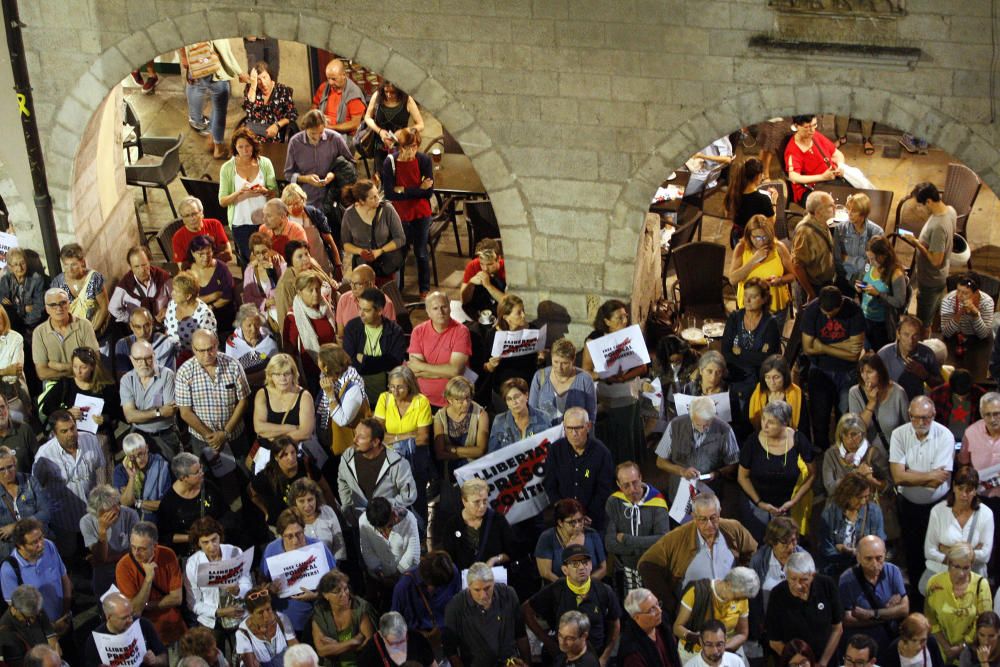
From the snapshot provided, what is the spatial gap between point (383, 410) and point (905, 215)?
19.0ft

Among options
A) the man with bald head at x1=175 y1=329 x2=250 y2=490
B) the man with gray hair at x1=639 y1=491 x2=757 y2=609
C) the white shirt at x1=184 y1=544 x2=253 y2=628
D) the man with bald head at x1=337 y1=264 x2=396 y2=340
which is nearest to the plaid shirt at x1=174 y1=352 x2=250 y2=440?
the man with bald head at x1=175 y1=329 x2=250 y2=490

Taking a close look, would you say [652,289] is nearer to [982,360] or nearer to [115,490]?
[982,360]

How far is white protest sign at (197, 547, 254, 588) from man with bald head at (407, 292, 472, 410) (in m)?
2.25

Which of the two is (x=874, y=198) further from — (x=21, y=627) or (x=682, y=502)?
(x=21, y=627)

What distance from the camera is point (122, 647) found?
30.2 feet

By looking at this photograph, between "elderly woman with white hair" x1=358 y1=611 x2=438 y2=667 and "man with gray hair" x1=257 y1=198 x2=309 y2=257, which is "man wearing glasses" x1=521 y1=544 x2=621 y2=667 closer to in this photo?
"elderly woman with white hair" x1=358 y1=611 x2=438 y2=667

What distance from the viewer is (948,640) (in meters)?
9.59

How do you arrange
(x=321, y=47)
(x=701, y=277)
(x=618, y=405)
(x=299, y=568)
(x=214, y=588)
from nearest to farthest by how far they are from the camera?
(x=299, y=568) → (x=214, y=588) → (x=618, y=405) → (x=321, y=47) → (x=701, y=277)

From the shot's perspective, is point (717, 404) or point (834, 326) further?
point (834, 326)

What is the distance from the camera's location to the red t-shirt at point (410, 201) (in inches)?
560

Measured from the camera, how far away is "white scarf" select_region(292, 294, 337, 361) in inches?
462

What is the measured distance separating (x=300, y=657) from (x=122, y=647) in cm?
117

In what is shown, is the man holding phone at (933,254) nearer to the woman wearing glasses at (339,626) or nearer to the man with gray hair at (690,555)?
the man with gray hair at (690,555)

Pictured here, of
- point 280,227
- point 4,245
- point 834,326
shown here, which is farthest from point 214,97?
point 834,326
